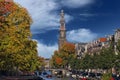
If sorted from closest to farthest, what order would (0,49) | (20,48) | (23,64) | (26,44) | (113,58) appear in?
(0,49), (20,48), (23,64), (26,44), (113,58)

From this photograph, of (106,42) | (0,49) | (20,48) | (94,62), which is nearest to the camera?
(0,49)

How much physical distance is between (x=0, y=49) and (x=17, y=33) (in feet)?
43.7

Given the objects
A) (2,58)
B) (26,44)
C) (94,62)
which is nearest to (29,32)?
(26,44)

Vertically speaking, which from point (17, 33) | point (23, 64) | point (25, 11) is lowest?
point (23, 64)

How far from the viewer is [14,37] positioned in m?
78.3

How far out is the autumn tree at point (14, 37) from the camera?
70.6m

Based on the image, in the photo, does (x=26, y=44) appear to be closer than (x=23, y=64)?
No

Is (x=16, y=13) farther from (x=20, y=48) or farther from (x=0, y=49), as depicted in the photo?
(x=0, y=49)

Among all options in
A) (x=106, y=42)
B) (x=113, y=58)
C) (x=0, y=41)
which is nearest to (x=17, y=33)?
(x=0, y=41)

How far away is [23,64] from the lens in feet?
285

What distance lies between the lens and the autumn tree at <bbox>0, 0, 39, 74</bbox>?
70625 millimetres

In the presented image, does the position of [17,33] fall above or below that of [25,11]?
below

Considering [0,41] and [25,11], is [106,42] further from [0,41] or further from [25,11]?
[0,41]

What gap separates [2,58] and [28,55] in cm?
1931
